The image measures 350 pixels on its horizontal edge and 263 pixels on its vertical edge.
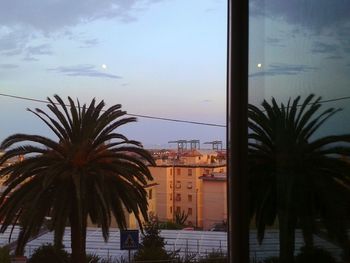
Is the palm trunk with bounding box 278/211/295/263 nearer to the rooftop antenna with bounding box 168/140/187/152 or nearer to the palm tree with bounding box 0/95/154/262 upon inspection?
the palm tree with bounding box 0/95/154/262

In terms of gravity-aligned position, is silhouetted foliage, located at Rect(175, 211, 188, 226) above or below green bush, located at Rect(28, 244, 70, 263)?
above

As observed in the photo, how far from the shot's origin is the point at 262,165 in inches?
29.6

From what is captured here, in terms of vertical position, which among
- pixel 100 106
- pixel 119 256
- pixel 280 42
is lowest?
pixel 119 256

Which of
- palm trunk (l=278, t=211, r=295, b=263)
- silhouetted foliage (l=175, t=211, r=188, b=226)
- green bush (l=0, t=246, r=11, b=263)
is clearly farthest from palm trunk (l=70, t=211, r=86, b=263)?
palm trunk (l=278, t=211, r=295, b=263)

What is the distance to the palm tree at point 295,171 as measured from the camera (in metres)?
0.54

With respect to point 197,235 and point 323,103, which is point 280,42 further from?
point 197,235

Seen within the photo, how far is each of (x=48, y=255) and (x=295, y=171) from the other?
8.84 meters

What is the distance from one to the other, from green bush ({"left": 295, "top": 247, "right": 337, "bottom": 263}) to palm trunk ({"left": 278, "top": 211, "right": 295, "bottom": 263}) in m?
0.02

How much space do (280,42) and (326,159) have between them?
0.23m

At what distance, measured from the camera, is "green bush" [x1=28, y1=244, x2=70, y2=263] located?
8.53m

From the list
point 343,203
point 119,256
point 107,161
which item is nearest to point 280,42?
point 343,203

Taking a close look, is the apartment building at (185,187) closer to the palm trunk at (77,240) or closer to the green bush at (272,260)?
the palm trunk at (77,240)

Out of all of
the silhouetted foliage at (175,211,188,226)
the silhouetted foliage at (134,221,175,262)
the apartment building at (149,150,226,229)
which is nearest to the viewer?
the silhouetted foliage at (134,221,175,262)

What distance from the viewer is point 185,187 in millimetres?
14500
